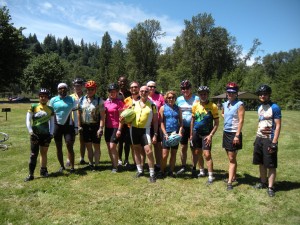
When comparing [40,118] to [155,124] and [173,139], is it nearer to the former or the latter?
[155,124]

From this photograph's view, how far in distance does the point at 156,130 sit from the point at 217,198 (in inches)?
87.5

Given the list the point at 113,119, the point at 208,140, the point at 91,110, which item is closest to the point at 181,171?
the point at 208,140

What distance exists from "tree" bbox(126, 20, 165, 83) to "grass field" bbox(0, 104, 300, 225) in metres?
56.1

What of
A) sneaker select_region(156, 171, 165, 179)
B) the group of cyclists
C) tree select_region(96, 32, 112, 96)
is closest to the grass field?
sneaker select_region(156, 171, 165, 179)

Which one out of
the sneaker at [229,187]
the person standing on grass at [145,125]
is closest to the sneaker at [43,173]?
the person standing on grass at [145,125]

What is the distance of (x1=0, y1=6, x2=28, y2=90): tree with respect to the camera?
4203cm

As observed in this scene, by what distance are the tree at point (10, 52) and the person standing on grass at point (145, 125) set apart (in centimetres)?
4014

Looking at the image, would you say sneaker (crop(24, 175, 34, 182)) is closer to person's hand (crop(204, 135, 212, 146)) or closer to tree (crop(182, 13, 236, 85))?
person's hand (crop(204, 135, 212, 146))

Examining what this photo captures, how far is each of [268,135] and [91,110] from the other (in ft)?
14.3

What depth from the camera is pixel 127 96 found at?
27.7 feet

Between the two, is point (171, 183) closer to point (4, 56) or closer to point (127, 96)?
point (127, 96)

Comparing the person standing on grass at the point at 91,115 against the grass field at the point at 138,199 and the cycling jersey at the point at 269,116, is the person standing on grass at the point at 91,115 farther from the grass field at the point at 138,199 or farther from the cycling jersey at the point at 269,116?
the cycling jersey at the point at 269,116

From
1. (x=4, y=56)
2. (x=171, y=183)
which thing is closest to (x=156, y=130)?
(x=171, y=183)

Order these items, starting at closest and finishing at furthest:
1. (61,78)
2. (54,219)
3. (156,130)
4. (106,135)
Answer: (54,219) → (156,130) → (106,135) → (61,78)
